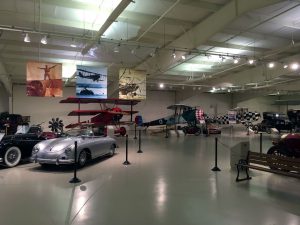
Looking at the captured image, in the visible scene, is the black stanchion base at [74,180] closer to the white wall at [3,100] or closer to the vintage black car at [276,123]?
the vintage black car at [276,123]

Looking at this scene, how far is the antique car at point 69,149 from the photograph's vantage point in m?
6.47

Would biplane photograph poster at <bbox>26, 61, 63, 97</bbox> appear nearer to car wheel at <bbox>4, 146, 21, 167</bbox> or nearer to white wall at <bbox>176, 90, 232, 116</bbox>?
car wheel at <bbox>4, 146, 21, 167</bbox>

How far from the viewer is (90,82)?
33.1 feet

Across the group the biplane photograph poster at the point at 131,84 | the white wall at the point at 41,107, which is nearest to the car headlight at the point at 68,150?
the biplane photograph poster at the point at 131,84

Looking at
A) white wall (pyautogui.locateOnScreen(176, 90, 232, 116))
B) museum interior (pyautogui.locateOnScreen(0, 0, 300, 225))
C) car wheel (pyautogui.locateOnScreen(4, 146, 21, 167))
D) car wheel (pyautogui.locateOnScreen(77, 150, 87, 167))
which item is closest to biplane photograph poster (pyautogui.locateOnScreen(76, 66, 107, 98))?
museum interior (pyautogui.locateOnScreen(0, 0, 300, 225))

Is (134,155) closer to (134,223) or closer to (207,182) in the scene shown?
(207,182)

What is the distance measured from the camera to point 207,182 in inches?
218

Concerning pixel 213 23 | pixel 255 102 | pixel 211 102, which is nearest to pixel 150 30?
pixel 213 23

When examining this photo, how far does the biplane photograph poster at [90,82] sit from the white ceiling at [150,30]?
3.14 ft

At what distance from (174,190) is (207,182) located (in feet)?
3.16

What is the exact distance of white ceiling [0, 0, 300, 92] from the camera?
7.52 meters

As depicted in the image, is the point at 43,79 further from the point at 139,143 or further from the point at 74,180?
the point at 74,180

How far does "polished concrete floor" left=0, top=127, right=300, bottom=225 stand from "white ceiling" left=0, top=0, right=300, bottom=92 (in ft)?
13.6

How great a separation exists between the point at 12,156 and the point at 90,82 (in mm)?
4011
